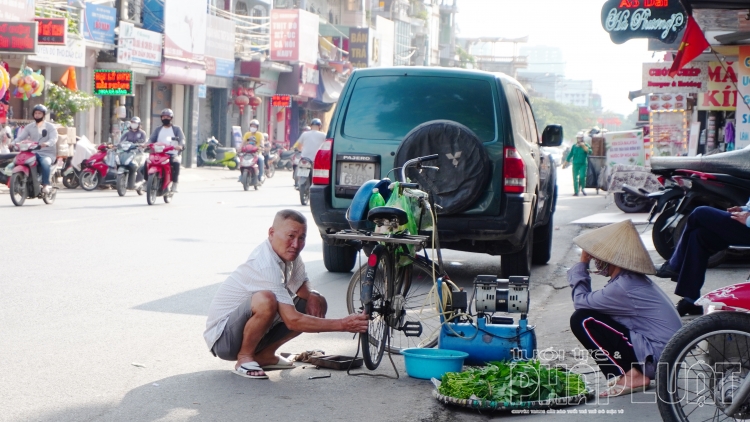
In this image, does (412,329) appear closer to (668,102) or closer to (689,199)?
(689,199)

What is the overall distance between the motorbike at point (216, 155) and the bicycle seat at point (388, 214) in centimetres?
3261

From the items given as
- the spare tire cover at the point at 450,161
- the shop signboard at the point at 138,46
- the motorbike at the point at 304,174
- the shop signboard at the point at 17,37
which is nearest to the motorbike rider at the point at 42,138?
the motorbike at the point at 304,174

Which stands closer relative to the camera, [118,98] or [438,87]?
[438,87]

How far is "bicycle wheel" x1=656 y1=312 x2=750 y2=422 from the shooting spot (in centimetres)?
445

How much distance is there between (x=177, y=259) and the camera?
1123 cm

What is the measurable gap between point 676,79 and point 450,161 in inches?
551

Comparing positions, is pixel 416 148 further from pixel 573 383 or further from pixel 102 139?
pixel 102 139

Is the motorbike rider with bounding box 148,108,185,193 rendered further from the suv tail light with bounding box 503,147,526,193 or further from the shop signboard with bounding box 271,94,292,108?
the shop signboard with bounding box 271,94,292,108

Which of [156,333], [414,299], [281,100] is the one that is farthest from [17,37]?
[281,100]

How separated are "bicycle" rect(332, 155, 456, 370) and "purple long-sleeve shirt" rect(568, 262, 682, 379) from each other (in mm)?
1104

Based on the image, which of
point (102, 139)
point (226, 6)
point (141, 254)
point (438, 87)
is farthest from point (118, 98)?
point (438, 87)

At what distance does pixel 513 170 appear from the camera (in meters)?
8.97

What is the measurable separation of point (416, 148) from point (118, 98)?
27087mm

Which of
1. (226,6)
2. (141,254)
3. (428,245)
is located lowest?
(141,254)
